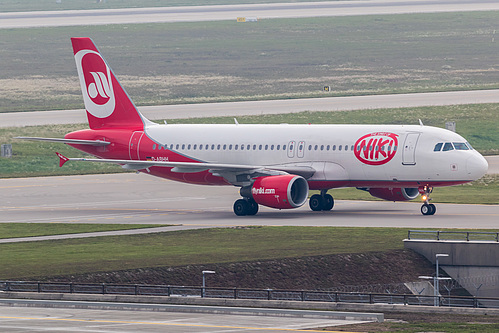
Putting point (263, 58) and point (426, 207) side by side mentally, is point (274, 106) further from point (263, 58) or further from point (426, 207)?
point (426, 207)

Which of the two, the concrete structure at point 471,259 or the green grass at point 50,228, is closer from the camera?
the concrete structure at point 471,259

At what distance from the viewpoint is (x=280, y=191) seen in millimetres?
56938

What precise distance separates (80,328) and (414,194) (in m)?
33.4

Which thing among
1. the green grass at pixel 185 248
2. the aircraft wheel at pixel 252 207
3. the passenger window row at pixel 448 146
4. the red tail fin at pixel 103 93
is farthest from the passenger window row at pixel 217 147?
the passenger window row at pixel 448 146

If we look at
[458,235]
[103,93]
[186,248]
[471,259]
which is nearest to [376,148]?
[458,235]

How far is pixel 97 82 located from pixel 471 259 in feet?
92.7

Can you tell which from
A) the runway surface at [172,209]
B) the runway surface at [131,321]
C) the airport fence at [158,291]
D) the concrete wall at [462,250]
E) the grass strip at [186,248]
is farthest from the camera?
the runway surface at [172,209]

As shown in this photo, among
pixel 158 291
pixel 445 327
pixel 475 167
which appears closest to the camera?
pixel 445 327

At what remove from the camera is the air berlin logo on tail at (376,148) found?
189 feet

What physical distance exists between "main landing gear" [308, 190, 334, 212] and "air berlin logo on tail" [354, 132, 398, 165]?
4491 mm

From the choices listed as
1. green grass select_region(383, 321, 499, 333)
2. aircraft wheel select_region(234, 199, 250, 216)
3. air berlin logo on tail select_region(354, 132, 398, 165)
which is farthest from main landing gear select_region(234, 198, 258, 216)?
green grass select_region(383, 321, 499, 333)

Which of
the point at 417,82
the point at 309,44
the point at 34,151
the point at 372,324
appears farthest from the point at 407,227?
the point at 309,44

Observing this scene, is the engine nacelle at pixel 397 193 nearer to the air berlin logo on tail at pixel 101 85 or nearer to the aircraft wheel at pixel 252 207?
the aircraft wheel at pixel 252 207

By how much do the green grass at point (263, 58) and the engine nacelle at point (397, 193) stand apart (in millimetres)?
63066
